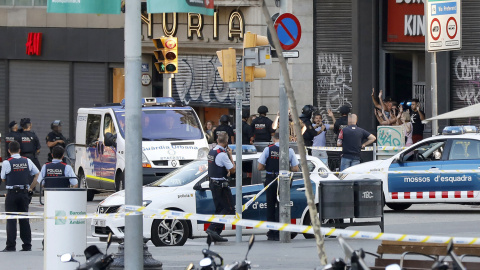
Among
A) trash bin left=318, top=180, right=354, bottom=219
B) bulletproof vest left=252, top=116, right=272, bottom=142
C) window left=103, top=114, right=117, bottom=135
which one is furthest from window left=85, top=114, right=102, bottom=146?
trash bin left=318, top=180, right=354, bottom=219

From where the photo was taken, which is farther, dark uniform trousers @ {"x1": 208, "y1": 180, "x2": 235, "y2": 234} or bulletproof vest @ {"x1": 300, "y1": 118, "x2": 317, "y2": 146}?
bulletproof vest @ {"x1": 300, "y1": 118, "x2": 317, "y2": 146}

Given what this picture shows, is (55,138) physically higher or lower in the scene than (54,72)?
lower

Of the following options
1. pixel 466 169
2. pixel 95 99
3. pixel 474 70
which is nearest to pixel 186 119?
pixel 466 169

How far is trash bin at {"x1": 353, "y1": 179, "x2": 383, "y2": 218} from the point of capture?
16.3 metres

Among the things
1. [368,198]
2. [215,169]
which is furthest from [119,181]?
[368,198]

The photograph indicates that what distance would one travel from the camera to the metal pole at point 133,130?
1119 cm

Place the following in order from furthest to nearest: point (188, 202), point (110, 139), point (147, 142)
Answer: point (110, 139)
point (147, 142)
point (188, 202)

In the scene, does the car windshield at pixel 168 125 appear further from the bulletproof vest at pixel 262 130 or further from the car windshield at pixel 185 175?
the car windshield at pixel 185 175

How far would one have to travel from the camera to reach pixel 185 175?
16953 millimetres

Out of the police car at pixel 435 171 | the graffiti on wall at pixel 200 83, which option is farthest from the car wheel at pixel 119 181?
the graffiti on wall at pixel 200 83

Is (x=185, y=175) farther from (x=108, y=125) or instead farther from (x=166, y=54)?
(x=166, y=54)

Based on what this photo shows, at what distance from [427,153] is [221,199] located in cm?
566

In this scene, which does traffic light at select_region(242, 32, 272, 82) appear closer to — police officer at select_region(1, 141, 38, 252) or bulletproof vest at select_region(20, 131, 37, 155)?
police officer at select_region(1, 141, 38, 252)

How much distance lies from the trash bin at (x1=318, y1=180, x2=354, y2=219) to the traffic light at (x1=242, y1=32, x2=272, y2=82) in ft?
6.27
